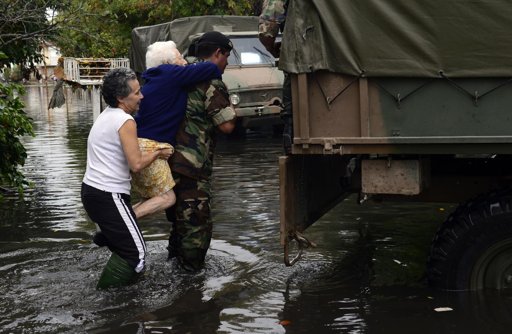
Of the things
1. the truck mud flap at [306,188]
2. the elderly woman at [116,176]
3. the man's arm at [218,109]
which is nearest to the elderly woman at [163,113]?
the man's arm at [218,109]

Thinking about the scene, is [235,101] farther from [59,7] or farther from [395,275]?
[395,275]

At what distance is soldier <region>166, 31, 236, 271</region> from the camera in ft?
20.8

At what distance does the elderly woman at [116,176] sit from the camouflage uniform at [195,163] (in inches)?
18.3

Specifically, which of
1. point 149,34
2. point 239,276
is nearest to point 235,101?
point 149,34

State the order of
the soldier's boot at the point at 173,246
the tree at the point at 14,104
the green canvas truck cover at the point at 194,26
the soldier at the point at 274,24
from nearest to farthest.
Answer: the soldier at the point at 274,24 < the soldier's boot at the point at 173,246 < the tree at the point at 14,104 < the green canvas truck cover at the point at 194,26

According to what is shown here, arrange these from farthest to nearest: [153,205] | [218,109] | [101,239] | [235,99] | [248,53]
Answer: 1. [248,53]
2. [235,99]
3. [218,109]
4. [153,205]
5. [101,239]

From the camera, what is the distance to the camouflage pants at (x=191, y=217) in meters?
6.36

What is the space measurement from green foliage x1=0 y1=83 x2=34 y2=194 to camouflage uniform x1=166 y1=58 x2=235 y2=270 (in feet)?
10.3

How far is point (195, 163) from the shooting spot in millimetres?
6336

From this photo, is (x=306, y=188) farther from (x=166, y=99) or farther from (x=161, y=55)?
(x=161, y=55)

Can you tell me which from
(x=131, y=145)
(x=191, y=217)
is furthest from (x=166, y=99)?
(x=191, y=217)

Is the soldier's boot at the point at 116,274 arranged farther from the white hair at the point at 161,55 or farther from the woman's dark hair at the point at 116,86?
the white hair at the point at 161,55

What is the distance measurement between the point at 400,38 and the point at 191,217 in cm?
214

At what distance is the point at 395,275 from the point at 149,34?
1367 cm
